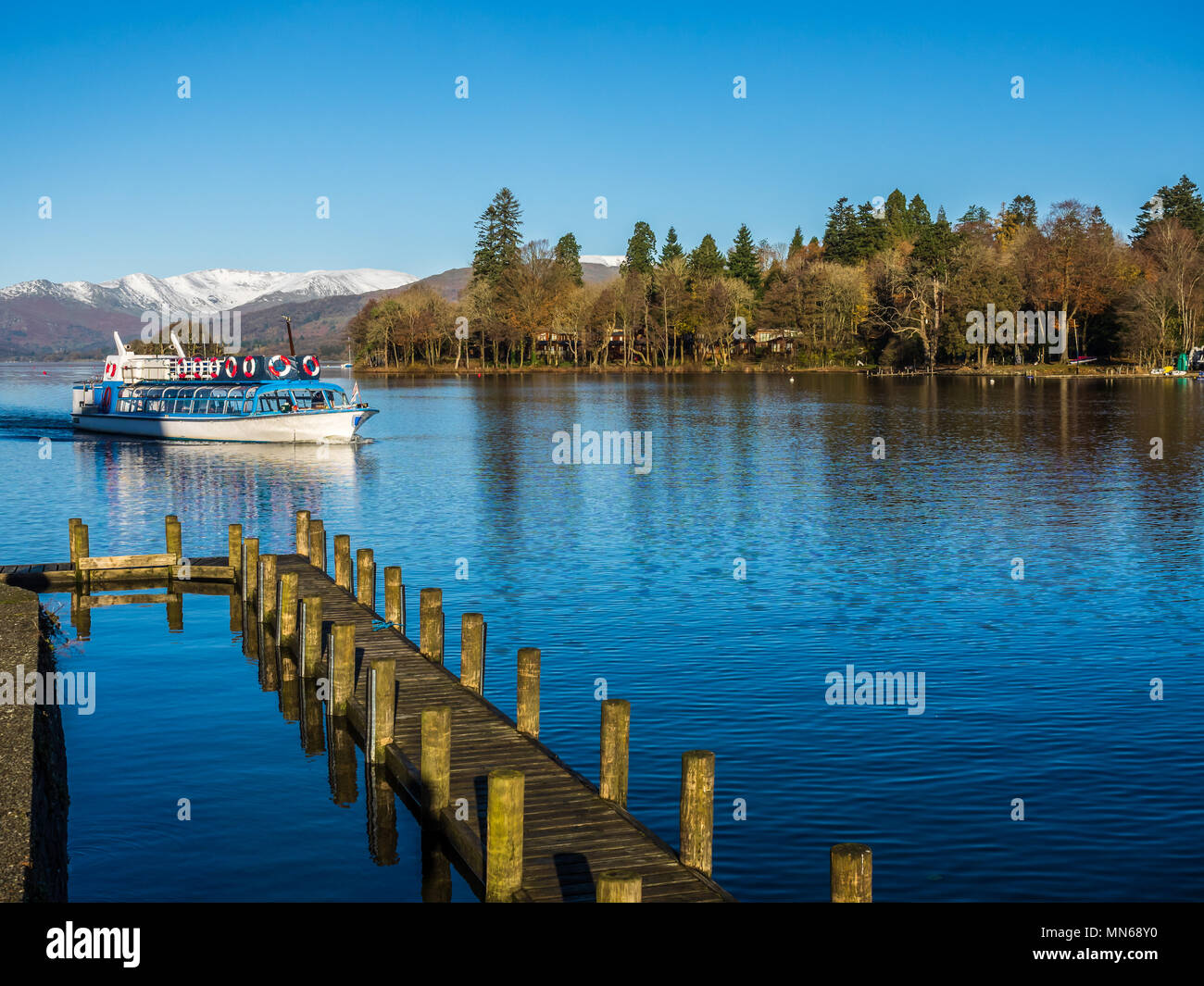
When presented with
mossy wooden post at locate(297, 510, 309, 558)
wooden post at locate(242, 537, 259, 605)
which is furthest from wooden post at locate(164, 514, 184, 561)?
wooden post at locate(242, 537, 259, 605)

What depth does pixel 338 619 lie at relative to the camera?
2373 centimetres

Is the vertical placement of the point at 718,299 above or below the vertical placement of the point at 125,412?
above

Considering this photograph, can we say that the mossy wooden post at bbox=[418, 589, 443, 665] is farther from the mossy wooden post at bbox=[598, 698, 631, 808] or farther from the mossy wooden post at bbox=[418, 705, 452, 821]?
the mossy wooden post at bbox=[598, 698, 631, 808]

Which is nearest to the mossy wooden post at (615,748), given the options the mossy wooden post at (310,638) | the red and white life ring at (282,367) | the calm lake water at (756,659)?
the calm lake water at (756,659)

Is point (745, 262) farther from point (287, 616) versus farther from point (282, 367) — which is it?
point (287, 616)

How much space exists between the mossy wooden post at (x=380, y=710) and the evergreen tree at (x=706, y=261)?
173738 mm

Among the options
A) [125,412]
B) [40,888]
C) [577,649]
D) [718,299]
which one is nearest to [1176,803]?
[577,649]

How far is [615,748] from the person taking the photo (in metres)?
14.0

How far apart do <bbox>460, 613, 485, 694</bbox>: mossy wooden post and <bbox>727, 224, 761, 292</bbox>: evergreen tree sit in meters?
176

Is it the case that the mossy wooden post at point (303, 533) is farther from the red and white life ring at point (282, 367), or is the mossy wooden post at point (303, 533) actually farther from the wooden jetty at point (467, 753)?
the red and white life ring at point (282, 367)

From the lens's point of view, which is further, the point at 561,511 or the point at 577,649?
the point at 561,511

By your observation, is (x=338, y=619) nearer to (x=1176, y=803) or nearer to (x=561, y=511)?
(x=1176, y=803)

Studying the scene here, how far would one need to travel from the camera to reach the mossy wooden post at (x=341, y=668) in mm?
18859

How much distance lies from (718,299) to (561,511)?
135626 mm
